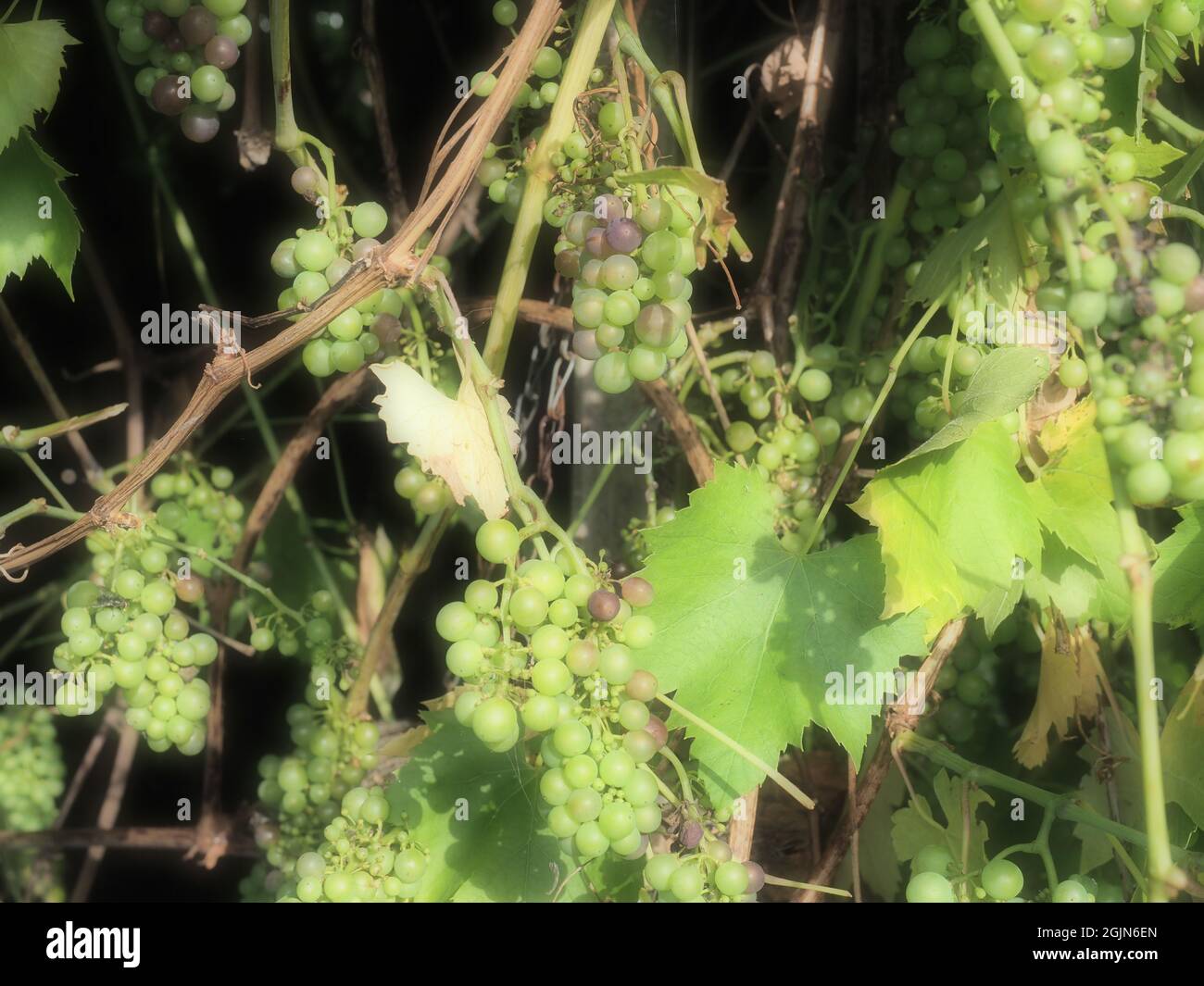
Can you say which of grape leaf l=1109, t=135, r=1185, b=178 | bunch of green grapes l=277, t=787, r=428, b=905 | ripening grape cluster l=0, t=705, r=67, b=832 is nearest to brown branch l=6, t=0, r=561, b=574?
bunch of green grapes l=277, t=787, r=428, b=905

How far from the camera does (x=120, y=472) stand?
156 centimetres

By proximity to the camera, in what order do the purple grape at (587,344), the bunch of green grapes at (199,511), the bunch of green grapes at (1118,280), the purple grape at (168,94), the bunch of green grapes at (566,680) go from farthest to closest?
the bunch of green grapes at (199,511) → the purple grape at (168,94) → the purple grape at (587,344) → the bunch of green grapes at (566,680) → the bunch of green grapes at (1118,280)

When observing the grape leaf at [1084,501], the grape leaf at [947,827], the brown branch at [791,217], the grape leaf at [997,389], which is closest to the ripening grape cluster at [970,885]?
the grape leaf at [947,827]

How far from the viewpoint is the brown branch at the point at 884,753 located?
1.09m

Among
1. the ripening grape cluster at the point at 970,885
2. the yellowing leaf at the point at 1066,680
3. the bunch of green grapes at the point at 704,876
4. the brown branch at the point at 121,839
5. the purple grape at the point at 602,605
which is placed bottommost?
the ripening grape cluster at the point at 970,885

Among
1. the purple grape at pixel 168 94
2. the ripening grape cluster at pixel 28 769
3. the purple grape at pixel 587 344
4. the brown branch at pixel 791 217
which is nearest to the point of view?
the purple grape at pixel 587 344

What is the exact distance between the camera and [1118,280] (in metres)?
0.67

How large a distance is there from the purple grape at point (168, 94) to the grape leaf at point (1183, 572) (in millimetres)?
1056

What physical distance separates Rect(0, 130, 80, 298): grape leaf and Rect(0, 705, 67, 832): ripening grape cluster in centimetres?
88

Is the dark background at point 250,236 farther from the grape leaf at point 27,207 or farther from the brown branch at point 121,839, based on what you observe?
the grape leaf at point 27,207

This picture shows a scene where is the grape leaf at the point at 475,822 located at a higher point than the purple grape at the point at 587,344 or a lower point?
lower

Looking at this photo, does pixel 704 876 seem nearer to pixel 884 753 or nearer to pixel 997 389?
pixel 884 753

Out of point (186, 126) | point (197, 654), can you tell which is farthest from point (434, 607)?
point (186, 126)

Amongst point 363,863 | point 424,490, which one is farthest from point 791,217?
point 363,863
